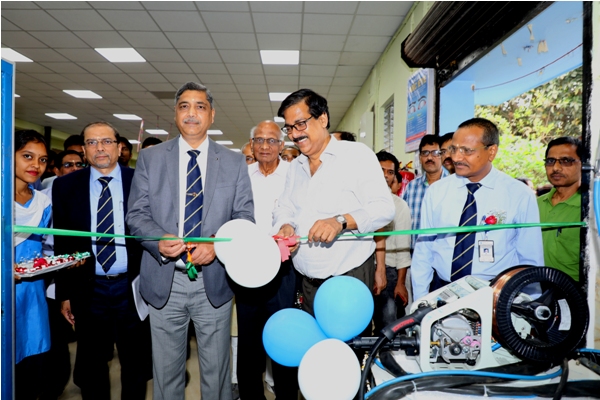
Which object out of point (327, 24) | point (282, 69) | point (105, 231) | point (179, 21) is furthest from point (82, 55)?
point (105, 231)

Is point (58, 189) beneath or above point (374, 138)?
beneath

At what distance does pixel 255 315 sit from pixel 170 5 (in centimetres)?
385

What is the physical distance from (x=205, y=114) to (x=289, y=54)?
445cm

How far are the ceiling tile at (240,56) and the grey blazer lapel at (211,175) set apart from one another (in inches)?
174

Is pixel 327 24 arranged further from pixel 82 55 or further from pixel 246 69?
pixel 82 55

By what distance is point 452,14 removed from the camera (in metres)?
2.71

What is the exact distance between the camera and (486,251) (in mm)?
1553

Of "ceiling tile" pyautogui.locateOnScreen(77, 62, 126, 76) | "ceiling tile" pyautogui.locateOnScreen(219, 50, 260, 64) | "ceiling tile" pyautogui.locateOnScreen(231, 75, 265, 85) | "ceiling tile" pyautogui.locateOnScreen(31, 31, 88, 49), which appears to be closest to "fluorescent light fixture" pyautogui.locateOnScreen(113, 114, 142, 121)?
"ceiling tile" pyautogui.locateOnScreen(77, 62, 126, 76)

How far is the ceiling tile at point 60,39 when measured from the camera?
515 cm

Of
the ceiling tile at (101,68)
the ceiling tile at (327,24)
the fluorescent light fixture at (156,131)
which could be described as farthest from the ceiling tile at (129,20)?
the fluorescent light fixture at (156,131)

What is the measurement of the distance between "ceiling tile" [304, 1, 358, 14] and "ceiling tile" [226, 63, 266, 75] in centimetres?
216

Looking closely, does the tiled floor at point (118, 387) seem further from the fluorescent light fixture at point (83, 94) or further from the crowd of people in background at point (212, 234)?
the fluorescent light fixture at point (83, 94)

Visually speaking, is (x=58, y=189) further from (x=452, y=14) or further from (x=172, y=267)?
(x=452, y=14)

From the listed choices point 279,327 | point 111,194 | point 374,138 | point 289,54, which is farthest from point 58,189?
point 374,138
